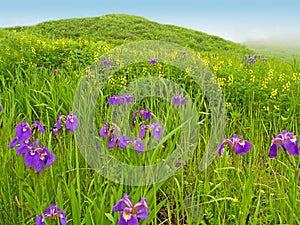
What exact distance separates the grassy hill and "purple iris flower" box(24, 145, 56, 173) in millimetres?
15482

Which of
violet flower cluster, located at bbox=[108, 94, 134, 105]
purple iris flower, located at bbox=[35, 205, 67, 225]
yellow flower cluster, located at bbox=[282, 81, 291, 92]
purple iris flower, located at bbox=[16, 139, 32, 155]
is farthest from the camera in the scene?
yellow flower cluster, located at bbox=[282, 81, 291, 92]

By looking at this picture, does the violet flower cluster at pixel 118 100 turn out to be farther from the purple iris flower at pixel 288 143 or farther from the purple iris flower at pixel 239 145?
the purple iris flower at pixel 288 143

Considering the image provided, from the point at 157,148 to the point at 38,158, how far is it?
586 mm

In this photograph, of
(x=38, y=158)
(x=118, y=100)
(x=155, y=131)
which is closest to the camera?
(x=38, y=158)

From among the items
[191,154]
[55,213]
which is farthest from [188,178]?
[55,213]

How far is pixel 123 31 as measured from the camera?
62.8ft

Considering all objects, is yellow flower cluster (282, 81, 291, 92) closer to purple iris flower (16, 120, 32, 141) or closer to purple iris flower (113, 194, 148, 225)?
purple iris flower (16, 120, 32, 141)

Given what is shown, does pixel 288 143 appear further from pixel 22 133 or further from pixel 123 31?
pixel 123 31

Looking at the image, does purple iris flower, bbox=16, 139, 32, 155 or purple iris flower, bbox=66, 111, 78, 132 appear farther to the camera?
purple iris flower, bbox=66, 111, 78, 132

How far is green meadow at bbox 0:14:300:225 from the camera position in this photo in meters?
1.86

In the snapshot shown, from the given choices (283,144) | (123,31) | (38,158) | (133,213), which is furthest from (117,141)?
(123,31)

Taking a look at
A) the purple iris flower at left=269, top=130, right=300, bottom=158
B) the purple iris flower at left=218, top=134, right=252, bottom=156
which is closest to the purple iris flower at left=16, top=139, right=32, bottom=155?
the purple iris flower at left=218, top=134, right=252, bottom=156

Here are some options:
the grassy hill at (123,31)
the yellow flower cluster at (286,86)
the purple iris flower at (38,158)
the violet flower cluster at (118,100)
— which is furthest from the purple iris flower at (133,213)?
the grassy hill at (123,31)

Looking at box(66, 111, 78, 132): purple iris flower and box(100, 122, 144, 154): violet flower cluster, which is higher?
box(66, 111, 78, 132): purple iris flower
